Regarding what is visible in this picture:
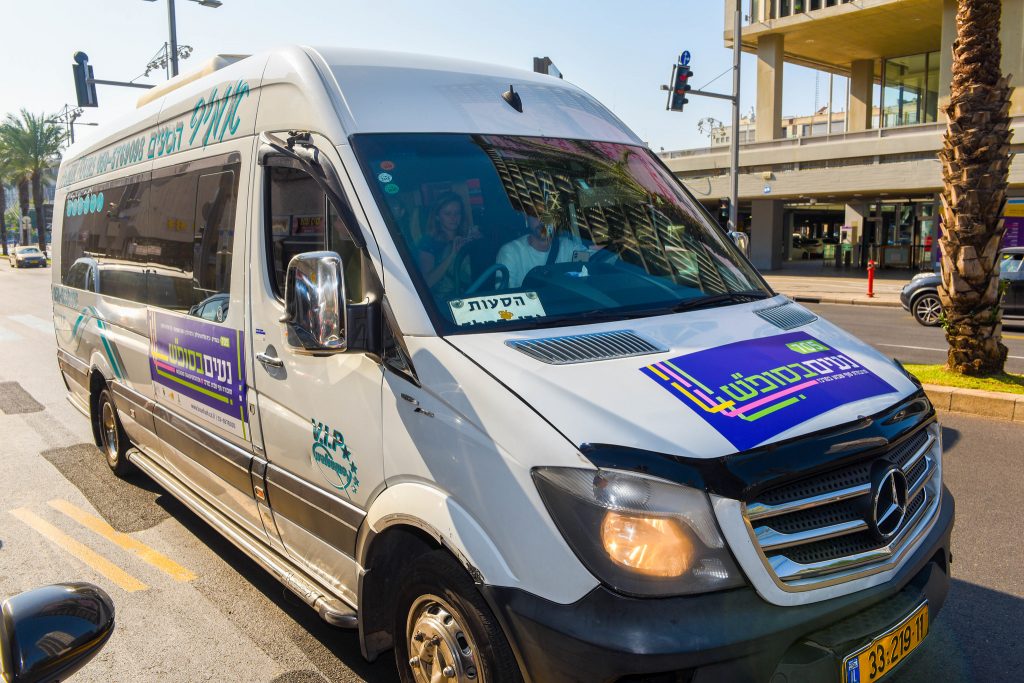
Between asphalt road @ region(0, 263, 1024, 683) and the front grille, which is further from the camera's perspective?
asphalt road @ region(0, 263, 1024, 683)

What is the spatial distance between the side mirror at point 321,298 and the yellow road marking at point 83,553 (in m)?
2.49

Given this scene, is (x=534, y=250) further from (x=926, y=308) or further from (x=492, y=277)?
(x=926, y=308)

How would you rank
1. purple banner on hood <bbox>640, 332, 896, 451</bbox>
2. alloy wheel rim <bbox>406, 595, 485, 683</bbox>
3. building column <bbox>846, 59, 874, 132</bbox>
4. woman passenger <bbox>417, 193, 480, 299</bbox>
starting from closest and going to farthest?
1. purple banner on hood <bbox>640, 332, 896, 451</bbox>
2. alloy wheel rim <bbox>406, 595, 485, 683</bbox>
3. woman passenger <bbox>417, 193, 480, 299</bbox>
4. building column <bbox>846, 59, 874, 132</bbox>

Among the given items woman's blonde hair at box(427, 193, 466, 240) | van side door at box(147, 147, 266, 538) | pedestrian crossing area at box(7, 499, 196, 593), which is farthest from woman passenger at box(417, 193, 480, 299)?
pedestrian crossing area at box(7, 499, 196, 593)

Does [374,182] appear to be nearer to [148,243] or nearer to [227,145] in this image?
[227,145]

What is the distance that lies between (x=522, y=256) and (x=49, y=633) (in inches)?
82.4

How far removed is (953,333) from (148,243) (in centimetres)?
776

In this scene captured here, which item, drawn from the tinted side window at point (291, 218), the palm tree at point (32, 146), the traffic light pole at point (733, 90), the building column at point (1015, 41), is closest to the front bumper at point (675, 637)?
the tinted side window at point (291, 218)

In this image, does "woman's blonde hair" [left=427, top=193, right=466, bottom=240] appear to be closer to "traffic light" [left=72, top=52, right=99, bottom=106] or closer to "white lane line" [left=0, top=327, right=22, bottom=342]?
"white lane line" [left=0, top=327, right=22, bottom=342]

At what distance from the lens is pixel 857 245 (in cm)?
3516

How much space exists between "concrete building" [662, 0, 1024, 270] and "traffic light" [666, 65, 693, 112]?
8.17m

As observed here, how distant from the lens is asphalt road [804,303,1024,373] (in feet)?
38.4

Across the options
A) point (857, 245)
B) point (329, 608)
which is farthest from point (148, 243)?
point (857, 245)

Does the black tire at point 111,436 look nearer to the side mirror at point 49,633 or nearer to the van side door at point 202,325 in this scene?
the van side door at point 202,325
